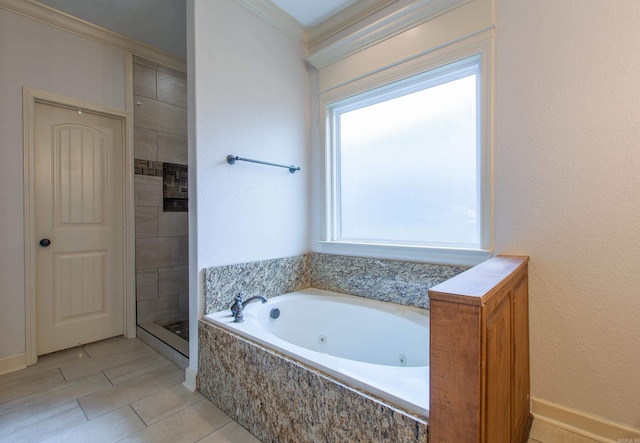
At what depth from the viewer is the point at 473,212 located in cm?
167

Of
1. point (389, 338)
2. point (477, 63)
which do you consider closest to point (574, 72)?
point (477, 63)

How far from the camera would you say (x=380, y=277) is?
76.8 inches

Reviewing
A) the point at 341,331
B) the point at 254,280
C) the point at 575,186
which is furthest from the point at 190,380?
the point at 575,186

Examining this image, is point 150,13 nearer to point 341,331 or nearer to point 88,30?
point 88,30

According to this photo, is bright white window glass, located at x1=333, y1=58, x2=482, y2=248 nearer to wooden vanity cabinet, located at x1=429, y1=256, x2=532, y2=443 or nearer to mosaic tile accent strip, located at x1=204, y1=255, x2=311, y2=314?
mosaic tile accent strip, located at x1=204, y1=255, x2=311, y2=314

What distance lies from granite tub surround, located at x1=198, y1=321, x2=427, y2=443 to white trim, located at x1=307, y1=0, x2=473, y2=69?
202 cm

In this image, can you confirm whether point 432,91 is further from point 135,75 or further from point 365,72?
point 135,75

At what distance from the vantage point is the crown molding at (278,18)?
1992 millimetres

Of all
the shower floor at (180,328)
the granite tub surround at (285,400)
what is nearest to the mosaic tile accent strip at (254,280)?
the granite tub surround at (285,400)

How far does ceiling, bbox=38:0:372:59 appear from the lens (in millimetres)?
2041

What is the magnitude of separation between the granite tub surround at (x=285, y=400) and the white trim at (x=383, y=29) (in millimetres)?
2024

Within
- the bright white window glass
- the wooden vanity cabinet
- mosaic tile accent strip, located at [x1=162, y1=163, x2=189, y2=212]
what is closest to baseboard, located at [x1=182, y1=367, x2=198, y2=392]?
the bright white window glass

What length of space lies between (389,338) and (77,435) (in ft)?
5.44

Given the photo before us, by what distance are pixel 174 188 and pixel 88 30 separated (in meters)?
1.39
